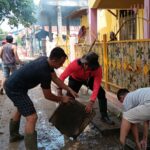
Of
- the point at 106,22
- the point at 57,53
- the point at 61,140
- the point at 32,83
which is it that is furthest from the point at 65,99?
the point at 106,22

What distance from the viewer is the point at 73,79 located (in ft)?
18.7

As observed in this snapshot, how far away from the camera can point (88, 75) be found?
546cm

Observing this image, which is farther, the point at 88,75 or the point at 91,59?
Answer: the point at 88,75

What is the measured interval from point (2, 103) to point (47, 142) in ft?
11.6

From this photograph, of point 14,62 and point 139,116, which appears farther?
point 14,62

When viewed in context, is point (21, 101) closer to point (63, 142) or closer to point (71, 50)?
point (63, 142)

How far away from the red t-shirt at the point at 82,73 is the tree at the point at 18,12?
666 inches

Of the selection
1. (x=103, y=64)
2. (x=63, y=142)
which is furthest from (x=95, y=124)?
(x=103, y=64)

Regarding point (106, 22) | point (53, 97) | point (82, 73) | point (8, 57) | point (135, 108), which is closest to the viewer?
point (135, 108)

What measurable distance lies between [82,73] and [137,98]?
62.9 inches

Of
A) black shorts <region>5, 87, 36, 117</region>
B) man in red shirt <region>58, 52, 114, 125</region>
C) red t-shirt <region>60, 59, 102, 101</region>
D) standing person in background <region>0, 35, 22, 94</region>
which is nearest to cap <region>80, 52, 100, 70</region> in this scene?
man in red shirt <region>58, 52, 114, 125</region>

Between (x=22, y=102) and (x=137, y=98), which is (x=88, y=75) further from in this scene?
(x=137, y=98)

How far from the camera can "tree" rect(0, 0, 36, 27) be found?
21995 mm

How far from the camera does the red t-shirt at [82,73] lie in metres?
5.21
